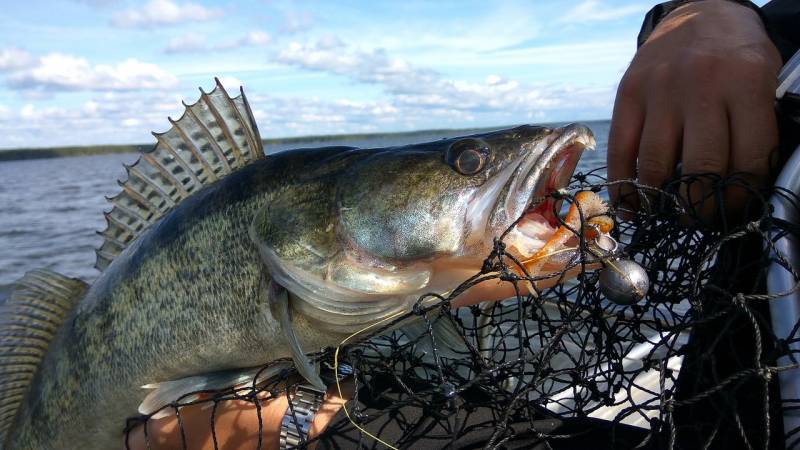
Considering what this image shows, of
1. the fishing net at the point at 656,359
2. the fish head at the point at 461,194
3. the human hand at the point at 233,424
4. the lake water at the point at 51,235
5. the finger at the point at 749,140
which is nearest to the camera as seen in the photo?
Result: the fishing net at the point at 656,359

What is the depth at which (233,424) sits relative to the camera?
2670 mm

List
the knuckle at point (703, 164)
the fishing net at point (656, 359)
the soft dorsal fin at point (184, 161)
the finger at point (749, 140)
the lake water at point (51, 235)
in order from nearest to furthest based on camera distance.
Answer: the fishing net at point (656, 359), the finger at point (749, 140), the knuckle at point (703, 164), the soft dorsal fin at point (184, 161), the lake water at point (51, 235)

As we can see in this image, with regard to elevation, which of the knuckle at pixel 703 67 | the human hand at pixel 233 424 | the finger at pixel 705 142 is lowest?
the human hand at pixel 233 424

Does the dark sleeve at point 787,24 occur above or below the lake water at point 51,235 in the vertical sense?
above

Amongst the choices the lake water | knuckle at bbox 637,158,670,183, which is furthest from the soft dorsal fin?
the lake water

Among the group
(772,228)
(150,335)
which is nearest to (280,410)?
(150,335)

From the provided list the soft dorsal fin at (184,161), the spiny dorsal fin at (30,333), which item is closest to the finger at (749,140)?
the soft dorsal fin at (184,161)

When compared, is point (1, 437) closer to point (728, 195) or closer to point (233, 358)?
point (233, 358)

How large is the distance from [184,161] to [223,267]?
977 mm

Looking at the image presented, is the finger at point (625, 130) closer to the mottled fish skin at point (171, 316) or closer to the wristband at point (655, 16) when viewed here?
the wristband at point (655, 16)

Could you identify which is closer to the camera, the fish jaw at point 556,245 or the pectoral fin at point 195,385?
the fish jaw at point 556,245

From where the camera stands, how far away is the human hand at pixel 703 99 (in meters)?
1.79

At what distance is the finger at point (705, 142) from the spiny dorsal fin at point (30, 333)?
10.9 feet

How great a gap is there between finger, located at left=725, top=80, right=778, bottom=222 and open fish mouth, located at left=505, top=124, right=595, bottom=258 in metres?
0.47
